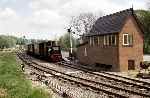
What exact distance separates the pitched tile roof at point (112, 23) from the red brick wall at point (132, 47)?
0.57m

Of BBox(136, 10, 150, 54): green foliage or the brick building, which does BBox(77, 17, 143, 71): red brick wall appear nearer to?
the brick building

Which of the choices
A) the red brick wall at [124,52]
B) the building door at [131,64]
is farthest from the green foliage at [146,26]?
the building door at [131,64]

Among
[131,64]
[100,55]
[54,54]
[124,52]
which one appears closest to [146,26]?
[54,54]

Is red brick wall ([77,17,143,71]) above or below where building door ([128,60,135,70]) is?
above

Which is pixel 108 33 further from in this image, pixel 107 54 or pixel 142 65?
pixel 142 65

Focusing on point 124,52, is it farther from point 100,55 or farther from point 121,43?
point 100,55

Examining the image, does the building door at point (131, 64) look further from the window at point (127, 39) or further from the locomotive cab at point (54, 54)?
the locomotive cab at point (54, 54)

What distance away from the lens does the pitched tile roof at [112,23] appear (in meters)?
36.5

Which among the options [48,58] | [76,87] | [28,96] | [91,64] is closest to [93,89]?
[76,87]

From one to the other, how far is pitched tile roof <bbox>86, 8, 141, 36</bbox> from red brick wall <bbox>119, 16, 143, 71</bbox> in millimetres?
573

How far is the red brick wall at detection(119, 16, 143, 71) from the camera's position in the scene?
3562cm

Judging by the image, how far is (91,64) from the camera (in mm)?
43406

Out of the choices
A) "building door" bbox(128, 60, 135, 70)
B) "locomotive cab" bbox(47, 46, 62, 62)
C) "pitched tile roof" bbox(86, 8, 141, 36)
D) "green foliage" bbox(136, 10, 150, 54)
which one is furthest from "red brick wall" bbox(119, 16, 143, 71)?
"green foliage" bbox(136, 10, 150, 54)

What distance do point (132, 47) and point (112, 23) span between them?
4.35 m
